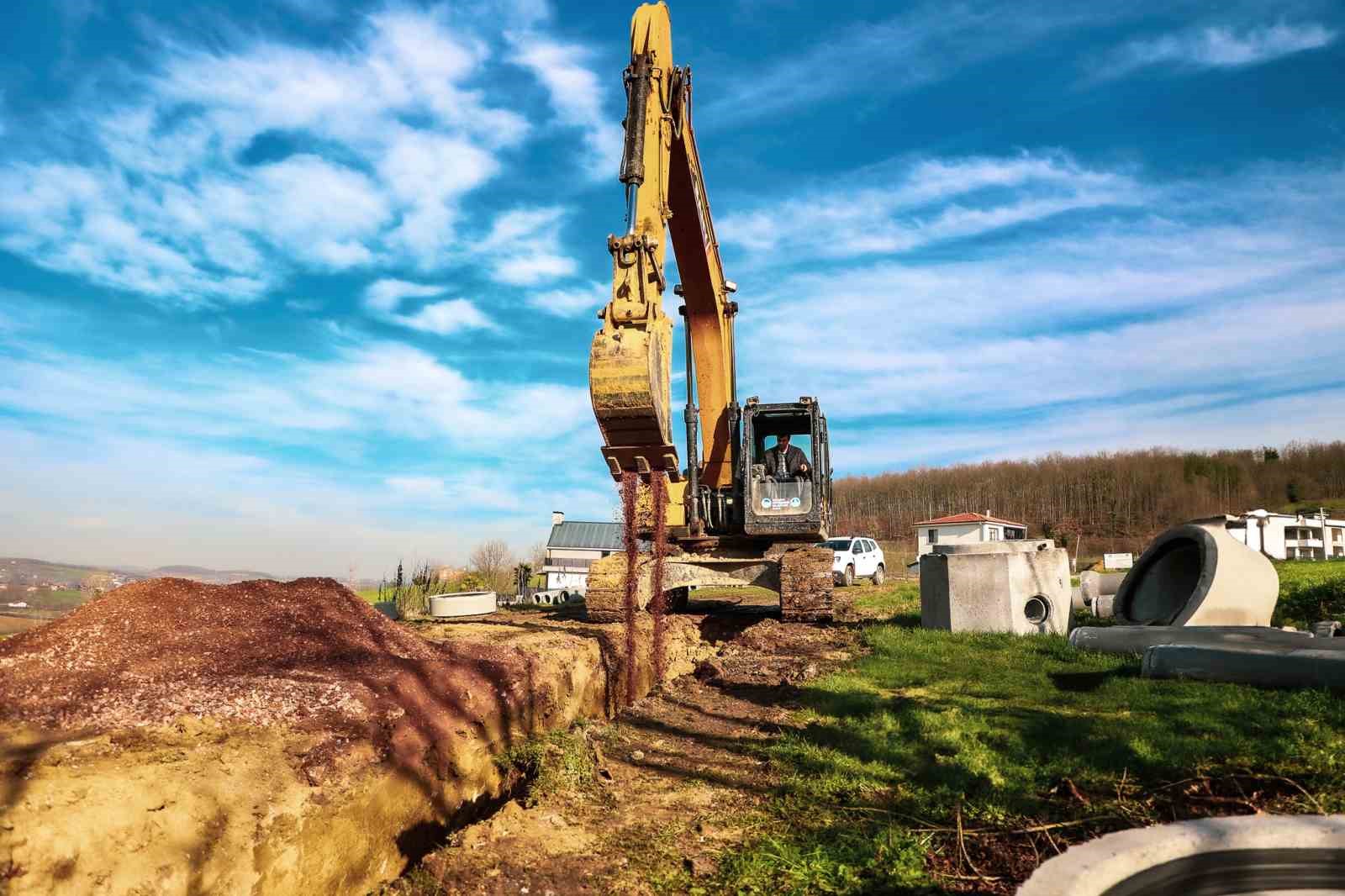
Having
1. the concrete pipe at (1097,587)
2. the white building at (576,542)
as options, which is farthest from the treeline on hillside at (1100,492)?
the concrete pipe at (1097,587)

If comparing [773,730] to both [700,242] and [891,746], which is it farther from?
[700,242]

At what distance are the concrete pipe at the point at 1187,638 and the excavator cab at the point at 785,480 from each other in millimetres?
4204

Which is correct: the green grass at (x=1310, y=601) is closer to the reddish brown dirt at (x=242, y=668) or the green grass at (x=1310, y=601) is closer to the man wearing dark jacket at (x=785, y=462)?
the man wearing dark jacket at (x=785, y=462)

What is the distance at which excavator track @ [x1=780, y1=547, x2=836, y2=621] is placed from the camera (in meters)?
12.1

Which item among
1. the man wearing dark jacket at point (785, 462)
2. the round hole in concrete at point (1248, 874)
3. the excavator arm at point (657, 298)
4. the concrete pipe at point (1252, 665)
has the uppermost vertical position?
the excavator arm at point (657, 298)

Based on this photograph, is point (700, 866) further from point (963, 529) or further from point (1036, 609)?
point (963, 529)

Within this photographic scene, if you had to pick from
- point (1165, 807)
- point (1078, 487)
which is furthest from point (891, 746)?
point (1078, 487)

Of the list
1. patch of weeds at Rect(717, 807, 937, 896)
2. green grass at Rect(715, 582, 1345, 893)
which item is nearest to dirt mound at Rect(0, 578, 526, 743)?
patch of weeds at Rect(717, 807, 937, 896)

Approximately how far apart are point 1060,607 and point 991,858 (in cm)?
746

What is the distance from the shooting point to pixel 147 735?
426 cm

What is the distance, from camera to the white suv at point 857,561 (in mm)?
23562

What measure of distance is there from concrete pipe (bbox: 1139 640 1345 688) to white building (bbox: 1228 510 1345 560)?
3382 cm

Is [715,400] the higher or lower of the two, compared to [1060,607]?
higher

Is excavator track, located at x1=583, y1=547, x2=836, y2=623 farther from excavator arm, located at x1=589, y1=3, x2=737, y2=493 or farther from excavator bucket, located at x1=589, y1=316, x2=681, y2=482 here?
excavator bucket, located at x1=589, y1=316, x2=681, y2=482
